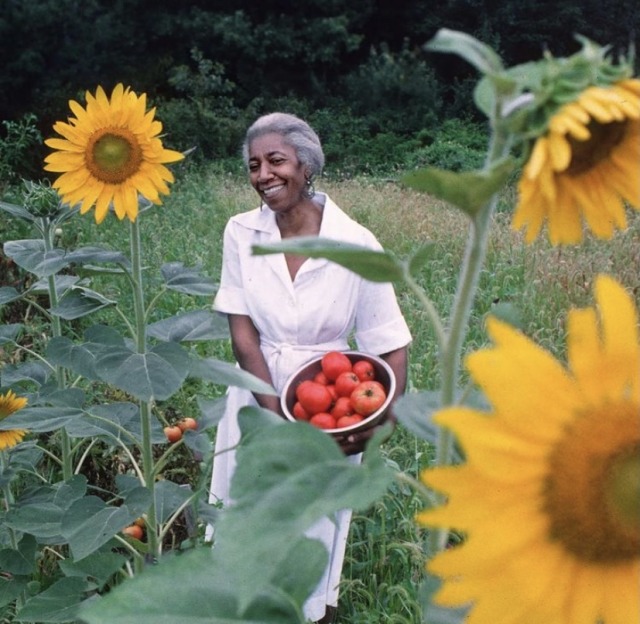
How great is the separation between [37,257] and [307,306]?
659mm

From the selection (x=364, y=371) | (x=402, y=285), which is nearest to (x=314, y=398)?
(x=364, y=371)

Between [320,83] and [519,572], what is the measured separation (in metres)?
10.9

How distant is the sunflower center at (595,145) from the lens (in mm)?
483

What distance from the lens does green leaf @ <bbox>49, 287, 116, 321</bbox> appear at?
1322 mm

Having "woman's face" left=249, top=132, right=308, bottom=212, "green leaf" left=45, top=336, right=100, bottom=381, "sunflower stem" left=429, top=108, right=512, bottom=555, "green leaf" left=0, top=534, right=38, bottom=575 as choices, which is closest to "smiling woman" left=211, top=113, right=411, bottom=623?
"woman's face" left=249, top=132, right=308, bottom=212

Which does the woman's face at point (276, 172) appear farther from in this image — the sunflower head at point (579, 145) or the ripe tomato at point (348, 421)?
the sunflower head at point (579, 145)

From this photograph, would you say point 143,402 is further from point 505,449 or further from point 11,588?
point 505,449

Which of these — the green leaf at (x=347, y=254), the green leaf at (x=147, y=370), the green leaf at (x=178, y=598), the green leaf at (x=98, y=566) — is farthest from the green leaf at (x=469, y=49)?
the green leaf at (x=98, y=566)

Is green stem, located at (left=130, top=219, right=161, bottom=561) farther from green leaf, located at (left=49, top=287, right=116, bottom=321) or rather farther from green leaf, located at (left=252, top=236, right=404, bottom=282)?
green leaf, located at (left=252, top=236, right=404, bottom=282)

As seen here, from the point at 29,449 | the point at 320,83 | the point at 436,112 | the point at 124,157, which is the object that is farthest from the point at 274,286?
the point at 320,83

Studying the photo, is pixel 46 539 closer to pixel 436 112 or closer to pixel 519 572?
pixel 519 572

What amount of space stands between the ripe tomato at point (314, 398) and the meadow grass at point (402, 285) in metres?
0.30

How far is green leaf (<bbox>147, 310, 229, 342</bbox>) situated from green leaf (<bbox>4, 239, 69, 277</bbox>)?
160 mm

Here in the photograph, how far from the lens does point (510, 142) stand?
476 mm
